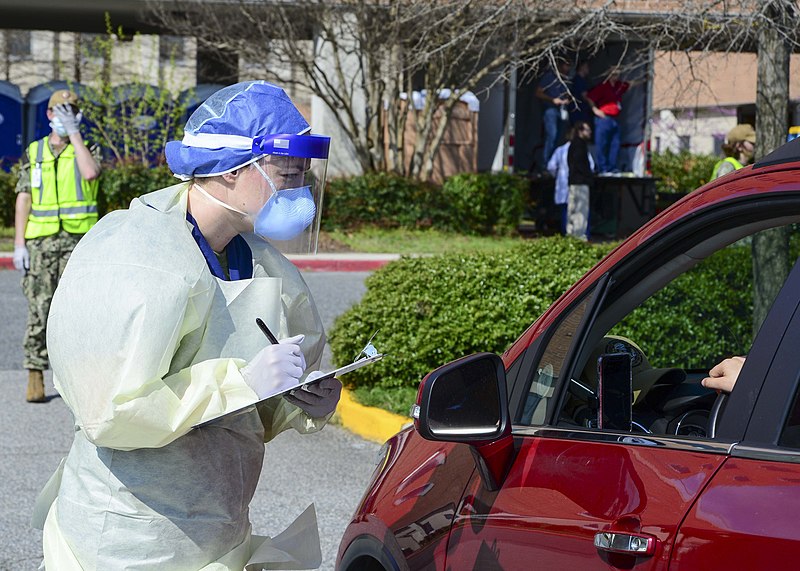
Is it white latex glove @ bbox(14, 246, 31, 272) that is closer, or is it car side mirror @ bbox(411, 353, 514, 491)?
car side mirror @ bbox(411, 353, 514, 491)

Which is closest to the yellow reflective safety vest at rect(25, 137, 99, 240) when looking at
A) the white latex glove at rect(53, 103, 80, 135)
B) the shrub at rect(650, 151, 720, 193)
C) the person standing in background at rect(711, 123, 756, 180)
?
the white latex glove at rect(53, 103, 80, 135)

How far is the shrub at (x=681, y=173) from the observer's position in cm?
2334

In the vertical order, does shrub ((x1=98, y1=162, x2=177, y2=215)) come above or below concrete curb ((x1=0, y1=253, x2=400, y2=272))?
above

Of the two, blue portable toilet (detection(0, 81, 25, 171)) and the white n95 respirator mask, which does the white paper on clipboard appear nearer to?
the white n95 respirator mask

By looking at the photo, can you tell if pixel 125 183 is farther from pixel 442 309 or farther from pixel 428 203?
pixel 442 309

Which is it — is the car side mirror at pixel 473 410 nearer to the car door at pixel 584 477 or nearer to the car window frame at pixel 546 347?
the car door at pixel 584 477

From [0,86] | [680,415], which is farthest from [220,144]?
[0,86]

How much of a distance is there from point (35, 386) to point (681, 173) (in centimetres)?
1889

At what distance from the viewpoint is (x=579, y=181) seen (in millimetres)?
17562

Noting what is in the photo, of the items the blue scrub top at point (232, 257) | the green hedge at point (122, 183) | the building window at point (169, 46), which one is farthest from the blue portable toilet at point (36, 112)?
the blue scrub top at point (232, 257)

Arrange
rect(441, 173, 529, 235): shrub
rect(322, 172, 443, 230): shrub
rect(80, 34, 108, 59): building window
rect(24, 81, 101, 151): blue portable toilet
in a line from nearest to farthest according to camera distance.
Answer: rect(322, 172, 443, 230): shrub → rect(441, 173, 529, 235): shrub → rect(80, 34, 108, 59): building window → rect(24, 81, 101, 151): blue portable toilet

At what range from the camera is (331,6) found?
1733 cm

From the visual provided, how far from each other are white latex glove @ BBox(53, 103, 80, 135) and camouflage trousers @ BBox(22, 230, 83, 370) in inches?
27.9

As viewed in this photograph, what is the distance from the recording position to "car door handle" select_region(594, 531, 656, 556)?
2039mm
